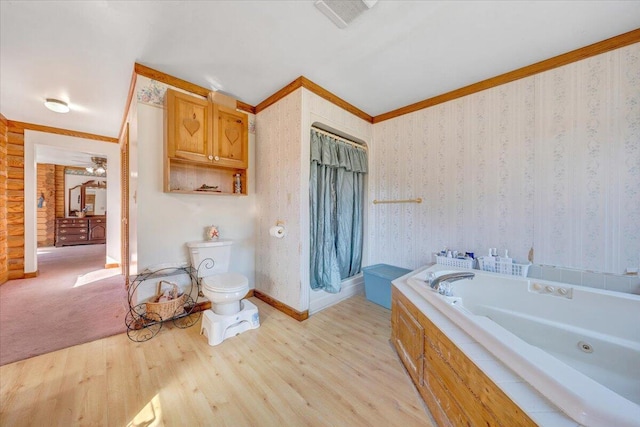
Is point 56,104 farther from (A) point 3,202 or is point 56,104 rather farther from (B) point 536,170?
(B) point 536,170

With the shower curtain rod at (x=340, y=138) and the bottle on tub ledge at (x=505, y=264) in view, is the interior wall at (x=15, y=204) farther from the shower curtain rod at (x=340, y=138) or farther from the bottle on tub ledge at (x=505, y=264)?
the bottle on tub ledge at (x=505, y=264)

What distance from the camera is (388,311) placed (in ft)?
7.79

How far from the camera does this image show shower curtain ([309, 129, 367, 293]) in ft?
8.12

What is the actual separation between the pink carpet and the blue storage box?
2.40 meters

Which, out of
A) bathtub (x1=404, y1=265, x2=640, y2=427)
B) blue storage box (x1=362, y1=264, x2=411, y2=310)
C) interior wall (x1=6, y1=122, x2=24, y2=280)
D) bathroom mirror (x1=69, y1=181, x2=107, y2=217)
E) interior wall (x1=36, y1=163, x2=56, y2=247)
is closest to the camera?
bathtub (x1=404, y1=265, x2=640, y2=427)

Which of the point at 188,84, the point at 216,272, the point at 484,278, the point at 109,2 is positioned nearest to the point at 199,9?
the point at 109,2

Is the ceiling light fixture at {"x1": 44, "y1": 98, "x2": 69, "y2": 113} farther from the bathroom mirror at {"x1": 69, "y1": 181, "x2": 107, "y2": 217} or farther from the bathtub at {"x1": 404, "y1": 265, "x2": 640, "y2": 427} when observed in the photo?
the bathroom mirror at {"x1": 69, "y1": 181, "x2": 107, "y2": 217}

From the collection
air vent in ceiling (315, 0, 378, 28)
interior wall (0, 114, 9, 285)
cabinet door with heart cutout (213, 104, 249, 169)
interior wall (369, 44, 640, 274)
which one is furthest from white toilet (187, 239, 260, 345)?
interior wall (0, 114, 9, 285)

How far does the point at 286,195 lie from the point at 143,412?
1.77m

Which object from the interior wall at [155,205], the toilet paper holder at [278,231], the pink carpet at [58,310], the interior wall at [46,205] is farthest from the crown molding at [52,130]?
the interior wall at [46,205]

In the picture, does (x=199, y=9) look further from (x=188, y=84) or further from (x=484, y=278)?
(x=484, y=278)

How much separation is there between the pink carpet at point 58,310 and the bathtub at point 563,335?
8.90 feet

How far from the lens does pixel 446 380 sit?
1067 millimetres

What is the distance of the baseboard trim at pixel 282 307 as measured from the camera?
2172 mm
